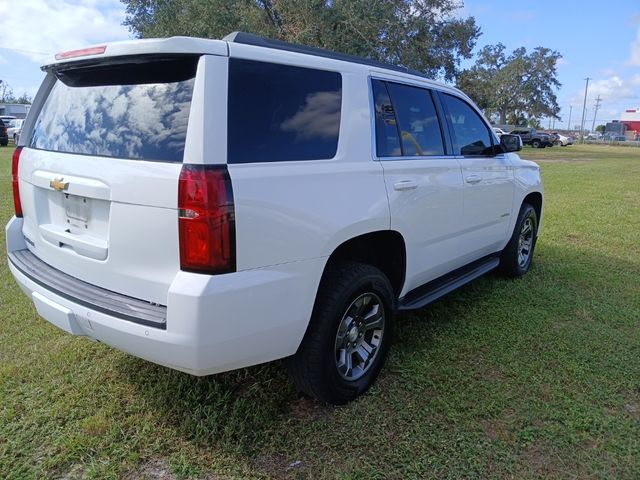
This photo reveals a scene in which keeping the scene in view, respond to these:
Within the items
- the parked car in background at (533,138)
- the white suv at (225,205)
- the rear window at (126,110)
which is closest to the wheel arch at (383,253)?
the white suv at (225,205)

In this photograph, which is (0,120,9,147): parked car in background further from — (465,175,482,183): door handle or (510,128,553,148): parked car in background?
(510,128,553,148): parked car in background

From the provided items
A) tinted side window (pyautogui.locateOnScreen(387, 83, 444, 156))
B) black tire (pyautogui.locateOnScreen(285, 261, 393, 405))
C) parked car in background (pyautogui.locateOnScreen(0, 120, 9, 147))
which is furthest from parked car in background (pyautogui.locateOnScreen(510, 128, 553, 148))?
black tire (pyautogui.locateOnScreen(285, 261, 393, 405))

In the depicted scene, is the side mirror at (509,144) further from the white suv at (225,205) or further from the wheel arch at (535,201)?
the white suv at (225,205)

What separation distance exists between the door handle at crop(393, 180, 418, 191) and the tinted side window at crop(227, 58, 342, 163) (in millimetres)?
549

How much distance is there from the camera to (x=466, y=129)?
430 centimetres

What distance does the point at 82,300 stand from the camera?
8.16 feet

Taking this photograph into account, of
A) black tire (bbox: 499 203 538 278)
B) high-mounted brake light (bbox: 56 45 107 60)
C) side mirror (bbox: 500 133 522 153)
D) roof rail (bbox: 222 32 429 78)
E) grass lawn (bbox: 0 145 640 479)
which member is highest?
roof rail (bbox: 222 32 429 78)

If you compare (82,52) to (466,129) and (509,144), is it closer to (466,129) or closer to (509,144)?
(466,129)

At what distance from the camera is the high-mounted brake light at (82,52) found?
8.05ft

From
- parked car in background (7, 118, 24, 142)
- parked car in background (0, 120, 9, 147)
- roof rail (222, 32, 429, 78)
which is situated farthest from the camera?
parked car in background (7, 118, 24, 142)

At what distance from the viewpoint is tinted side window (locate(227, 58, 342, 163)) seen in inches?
90.1

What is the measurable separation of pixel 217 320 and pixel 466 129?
119 inches

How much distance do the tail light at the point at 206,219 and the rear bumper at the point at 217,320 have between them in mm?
70

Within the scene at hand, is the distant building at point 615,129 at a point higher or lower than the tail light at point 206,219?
higher
